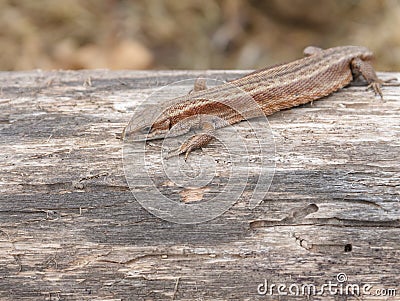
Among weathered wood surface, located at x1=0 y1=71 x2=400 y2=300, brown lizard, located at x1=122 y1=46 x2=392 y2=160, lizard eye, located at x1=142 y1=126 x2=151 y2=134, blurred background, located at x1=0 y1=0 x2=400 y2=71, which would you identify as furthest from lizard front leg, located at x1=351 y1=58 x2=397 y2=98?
blurred background, located at x1=0 y1=0 x2=400 y2=71

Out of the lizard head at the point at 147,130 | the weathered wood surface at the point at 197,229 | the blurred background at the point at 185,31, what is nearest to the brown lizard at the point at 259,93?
the lizard head at the point at 147,130

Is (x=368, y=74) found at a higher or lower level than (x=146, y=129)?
higher

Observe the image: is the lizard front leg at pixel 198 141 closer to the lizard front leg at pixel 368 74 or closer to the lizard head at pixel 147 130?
the lizard head at pixel 147 130

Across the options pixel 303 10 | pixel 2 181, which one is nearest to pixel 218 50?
pixel 303 10

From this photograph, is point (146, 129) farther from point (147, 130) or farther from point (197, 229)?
point (197, 229)

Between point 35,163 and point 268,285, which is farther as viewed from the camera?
point 35,163

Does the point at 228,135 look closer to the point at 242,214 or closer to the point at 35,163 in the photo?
the point at 242,214

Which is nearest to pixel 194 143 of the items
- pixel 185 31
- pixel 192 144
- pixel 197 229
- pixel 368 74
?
pixel 192 144
